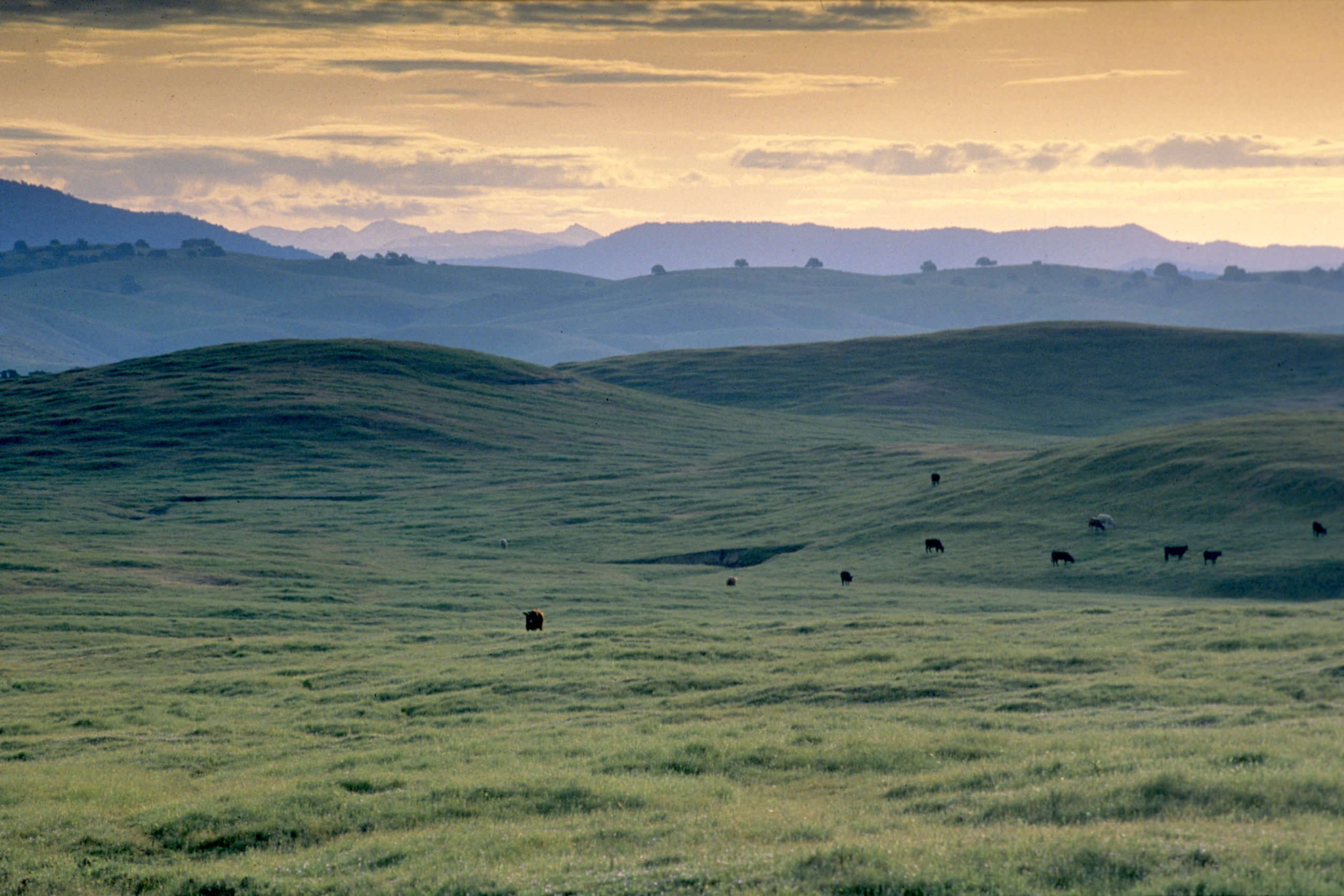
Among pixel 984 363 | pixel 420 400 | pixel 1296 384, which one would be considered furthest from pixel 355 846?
pixel 984 363

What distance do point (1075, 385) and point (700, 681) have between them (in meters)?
166

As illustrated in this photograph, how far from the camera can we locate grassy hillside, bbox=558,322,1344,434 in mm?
163625

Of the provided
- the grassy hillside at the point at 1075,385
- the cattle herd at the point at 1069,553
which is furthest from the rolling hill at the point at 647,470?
the grassy hillside at the point at 1075,385

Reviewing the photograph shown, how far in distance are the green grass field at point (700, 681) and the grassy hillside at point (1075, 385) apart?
65.7 metres

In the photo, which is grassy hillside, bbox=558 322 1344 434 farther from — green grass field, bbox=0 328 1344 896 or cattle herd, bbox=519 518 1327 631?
cattle herd, bbox=519 518 1327 631

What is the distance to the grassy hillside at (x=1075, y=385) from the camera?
A: 537 feet

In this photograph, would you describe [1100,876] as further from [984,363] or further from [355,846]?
[984,363]

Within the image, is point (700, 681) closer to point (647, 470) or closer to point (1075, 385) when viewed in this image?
point (647, 470)

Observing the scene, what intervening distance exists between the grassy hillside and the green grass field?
65.7m

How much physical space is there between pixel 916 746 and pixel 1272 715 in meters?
7.29

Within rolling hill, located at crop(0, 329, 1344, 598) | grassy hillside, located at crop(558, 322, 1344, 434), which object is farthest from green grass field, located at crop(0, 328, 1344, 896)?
grassy hillside, located at crop(558, 322, 1344, 434)

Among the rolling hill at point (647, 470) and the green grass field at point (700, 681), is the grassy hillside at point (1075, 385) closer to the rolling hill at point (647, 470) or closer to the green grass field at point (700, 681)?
the rolling hill at point (647, 470)

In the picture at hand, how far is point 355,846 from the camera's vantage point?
669 inches

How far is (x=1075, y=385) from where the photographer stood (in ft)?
600
